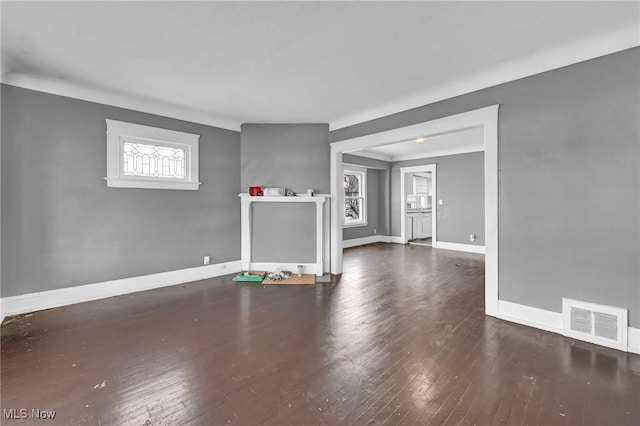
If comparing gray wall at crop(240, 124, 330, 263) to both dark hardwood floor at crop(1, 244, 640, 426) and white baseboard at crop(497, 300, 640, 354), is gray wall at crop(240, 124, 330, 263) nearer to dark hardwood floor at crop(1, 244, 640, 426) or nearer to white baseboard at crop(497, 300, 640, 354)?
dark hardwood floor at crop(1, 244, 640, 426)

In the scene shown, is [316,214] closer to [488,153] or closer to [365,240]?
[488,153]

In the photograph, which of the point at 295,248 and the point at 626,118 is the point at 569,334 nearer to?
the point at 626,118

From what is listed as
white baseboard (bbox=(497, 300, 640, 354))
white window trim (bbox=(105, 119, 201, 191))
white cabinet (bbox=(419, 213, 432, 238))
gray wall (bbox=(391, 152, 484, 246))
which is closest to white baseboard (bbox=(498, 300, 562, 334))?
white baseboard (bbox=(497, 300, 640, 354))

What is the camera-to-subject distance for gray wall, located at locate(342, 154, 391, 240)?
329 inches

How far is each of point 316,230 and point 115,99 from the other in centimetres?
339

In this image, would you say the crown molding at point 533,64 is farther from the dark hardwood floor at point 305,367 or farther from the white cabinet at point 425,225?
the white cabinet at point 425,225

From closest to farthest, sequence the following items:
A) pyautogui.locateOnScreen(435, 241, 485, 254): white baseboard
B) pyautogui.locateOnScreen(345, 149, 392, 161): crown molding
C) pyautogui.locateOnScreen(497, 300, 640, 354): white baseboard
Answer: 1. pyautogui.locateOnScreen(497, 300, 640, 354): white baseboard
2. pyautogui.locateOnScreen(435, 241, 485, 254): white baseboard
3. pyautogui.locateOnScreen(345, 149, 392, 161): crown molding

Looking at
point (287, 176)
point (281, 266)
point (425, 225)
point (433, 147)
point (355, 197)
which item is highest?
point (433, 147)

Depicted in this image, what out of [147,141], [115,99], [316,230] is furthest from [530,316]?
[115,99]

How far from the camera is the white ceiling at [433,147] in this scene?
5.85 m

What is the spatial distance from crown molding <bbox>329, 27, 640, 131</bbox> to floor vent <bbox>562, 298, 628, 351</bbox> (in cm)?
→ 221

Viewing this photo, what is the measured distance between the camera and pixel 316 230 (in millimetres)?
4816

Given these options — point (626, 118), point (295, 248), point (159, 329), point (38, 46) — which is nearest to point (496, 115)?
point (626, 118)

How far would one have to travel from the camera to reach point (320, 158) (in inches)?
190
